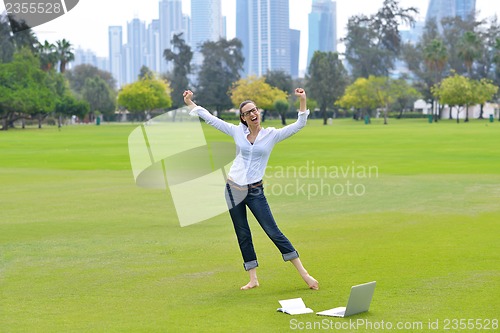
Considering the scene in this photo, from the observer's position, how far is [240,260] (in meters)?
11.3

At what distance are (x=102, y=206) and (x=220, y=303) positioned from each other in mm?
10031

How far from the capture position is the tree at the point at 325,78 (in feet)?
422

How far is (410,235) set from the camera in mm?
13430

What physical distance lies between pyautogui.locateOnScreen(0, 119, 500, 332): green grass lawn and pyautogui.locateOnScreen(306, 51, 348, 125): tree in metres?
106

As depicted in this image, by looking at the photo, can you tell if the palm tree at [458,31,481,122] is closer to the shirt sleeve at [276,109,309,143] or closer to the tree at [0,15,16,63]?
the tree at [0,15,16,63]

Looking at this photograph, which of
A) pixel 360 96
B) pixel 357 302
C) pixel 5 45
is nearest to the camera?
pixel 357 302

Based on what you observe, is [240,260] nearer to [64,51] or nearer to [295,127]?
[295,127]

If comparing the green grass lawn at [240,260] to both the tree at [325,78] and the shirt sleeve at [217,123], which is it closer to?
the shirt sleeve at [217,123]

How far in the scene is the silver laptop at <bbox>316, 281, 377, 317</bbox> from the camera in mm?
7815

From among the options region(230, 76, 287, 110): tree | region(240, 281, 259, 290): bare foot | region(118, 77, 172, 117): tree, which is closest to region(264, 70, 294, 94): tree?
region(230, 76, 287, 110): tree

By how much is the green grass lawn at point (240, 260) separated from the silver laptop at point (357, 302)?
0.39 feet

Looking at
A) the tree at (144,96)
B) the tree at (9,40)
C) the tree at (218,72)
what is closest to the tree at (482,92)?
the tree at (218,72)

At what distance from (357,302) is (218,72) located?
474 feet

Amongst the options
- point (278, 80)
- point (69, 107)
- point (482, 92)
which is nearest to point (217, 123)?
point (69, 107)
